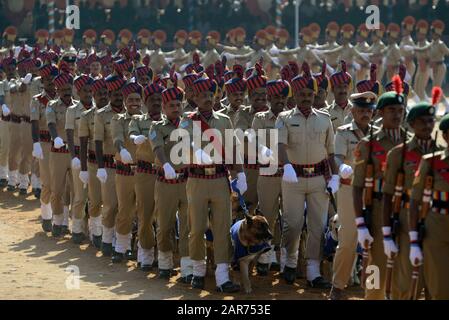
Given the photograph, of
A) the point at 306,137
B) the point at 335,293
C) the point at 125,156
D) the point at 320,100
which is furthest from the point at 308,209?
the point at 125,156

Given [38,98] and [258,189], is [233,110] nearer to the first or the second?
[258,189]

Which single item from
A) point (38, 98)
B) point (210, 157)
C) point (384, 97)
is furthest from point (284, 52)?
point (384, 97)

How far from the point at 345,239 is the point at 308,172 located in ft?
4.67

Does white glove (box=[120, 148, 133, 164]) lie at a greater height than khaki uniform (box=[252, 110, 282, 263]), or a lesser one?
greater

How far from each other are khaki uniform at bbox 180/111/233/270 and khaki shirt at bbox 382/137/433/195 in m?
3.03

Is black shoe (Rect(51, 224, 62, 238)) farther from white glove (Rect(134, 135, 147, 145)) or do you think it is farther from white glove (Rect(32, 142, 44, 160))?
white glove (Rect(134, 135, 147, 145))

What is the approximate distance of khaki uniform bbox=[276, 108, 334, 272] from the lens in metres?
12.0

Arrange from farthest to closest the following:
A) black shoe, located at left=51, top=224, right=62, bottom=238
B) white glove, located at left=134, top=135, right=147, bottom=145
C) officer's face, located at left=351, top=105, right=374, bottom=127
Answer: black shoe, located at left=51, top=224, right=62, bottom=238, white glove, located at left=134, top=135, right=147, bottom=145, officer's face, located at left=351, top=105, right=374, bottom=127

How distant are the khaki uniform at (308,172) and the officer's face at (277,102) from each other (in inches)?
39.7

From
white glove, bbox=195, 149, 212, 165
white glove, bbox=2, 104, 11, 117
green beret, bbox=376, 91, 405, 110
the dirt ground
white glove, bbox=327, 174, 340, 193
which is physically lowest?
the dirt ground

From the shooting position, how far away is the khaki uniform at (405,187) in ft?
29.1

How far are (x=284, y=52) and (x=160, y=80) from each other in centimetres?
1492

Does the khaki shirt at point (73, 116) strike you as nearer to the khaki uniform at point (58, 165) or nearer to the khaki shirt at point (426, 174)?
the khaki uniform at point (58, 165)

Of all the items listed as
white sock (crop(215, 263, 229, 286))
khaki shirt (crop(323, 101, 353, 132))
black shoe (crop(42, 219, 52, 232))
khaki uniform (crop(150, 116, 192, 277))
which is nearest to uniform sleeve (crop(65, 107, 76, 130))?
black shoe (crop(42, 219, 52, 232))
